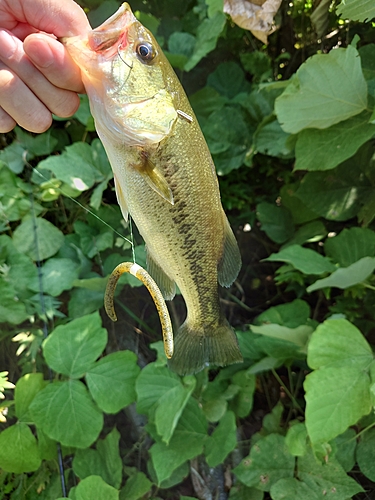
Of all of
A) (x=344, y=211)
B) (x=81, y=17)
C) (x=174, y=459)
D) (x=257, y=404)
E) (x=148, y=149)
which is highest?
(x=81, y=17)

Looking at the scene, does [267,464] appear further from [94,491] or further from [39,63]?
[39,63]

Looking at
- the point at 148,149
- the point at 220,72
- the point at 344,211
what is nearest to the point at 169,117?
the point at 148,149

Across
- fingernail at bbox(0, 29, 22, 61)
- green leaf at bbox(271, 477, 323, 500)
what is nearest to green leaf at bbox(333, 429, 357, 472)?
green leaf at bbox(271, 477, 323, 500)

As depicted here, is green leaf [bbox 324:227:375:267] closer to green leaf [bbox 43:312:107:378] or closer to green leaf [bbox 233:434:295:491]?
green leaf [bbox 233:434:295:491]

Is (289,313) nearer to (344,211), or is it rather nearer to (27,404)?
(344,211)

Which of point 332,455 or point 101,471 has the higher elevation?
point 332,455

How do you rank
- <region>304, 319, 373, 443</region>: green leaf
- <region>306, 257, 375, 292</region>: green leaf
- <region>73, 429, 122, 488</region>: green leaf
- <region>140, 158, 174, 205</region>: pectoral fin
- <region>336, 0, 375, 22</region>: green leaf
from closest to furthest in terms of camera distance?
<region>140, 158, 174, 205</region>: pectoral fin → <region>336, 0, 375, 22</region>: green leaf → <region>304, 319, 373, 443</region>: green leaf → <region>306, 257, 375, 292</region>: green leaf → <region>73, 429, 122, 488</region>: green leaf

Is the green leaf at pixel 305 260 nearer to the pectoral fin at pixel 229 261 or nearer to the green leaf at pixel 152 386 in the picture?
the pectoral fin at pixel 229 261
